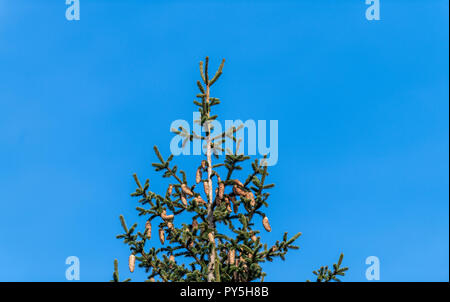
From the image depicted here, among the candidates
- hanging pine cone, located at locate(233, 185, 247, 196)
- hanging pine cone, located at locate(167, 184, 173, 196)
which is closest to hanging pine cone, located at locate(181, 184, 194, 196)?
hanging pine cone, located at locate(167, 184, 173, 196)

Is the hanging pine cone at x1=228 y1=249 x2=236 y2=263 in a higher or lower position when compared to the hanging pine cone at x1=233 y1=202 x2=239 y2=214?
lower

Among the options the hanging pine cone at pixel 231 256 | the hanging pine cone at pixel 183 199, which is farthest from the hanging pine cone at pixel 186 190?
the hanging pine cone at pixel 231 256

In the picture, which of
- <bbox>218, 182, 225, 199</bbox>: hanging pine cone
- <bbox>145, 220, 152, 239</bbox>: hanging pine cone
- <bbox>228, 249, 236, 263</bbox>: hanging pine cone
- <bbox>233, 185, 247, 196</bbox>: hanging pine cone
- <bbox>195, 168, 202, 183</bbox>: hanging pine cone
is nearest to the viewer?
<bbox>228, 249, 236, 263</bbox>: hanging pine cone

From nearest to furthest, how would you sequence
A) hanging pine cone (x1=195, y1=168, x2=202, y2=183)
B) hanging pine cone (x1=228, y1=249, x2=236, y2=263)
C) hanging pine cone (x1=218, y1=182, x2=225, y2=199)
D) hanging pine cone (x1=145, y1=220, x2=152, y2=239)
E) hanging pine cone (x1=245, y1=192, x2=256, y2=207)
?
hanging pine cone (x1=228, y1=249, x2=236, y2=263) < hanging pine cone (x1=145, y1=220, x2=152, y2=239) < hanging pine cone (x1=245, y1=192, x2=256, y2=207) < hanging pine cone (x1=218, y1=182, x2=225, y2=199) < hanging pine cone (x1=195, y1=168, x2=202, y2=183)

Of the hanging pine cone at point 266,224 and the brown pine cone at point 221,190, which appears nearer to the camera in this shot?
the hanging pine cone at point 266,224

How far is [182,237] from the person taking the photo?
42.1 ft

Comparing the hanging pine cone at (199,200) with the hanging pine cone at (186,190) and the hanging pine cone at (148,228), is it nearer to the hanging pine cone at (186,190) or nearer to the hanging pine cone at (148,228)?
the hanging pine cone at (186,190)

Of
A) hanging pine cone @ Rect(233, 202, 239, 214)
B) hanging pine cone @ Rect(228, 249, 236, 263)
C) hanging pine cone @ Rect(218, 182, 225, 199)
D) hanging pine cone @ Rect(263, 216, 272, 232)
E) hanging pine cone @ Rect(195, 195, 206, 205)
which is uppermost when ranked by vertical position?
hanging pine cone @ Rect(218, 182, 225, 199)

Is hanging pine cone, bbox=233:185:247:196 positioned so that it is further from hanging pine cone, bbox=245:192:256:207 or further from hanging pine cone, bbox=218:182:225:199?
hanging pine cone, bbox=218:182:225:199

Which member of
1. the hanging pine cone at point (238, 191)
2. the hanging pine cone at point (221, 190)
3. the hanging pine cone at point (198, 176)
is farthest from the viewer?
the hanging pine cone at point (198, 176)

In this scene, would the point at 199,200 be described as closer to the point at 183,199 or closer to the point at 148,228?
the point at 183,199
